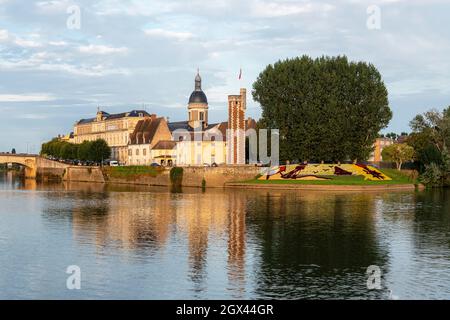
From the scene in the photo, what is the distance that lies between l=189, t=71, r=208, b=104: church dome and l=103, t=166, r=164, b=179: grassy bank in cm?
4774

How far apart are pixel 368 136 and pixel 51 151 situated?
370ft

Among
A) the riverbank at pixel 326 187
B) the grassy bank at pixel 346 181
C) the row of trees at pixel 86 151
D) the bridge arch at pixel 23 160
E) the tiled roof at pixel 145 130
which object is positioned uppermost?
the tiled roof at pixel 145 130

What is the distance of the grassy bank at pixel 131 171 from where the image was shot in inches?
4697

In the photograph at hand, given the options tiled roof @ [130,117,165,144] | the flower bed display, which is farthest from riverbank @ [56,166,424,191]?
tiled roof @ [130,117,165,144]

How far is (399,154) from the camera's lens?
116 metres

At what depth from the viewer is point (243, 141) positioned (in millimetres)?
114312

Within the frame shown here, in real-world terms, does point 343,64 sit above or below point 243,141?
above

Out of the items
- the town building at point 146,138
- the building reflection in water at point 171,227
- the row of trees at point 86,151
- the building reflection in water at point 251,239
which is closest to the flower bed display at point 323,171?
the building reflection in water at point 171,227

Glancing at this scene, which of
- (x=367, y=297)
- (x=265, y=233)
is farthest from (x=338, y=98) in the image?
(x=367, y=297)

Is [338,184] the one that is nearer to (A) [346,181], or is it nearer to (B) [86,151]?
(A) [346,181]

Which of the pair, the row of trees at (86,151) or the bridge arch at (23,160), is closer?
the row of trees at (86,151)

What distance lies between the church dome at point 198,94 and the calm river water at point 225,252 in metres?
113

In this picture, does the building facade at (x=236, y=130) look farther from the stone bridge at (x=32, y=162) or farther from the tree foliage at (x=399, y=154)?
the stone bridge at (x=32, y=162)
